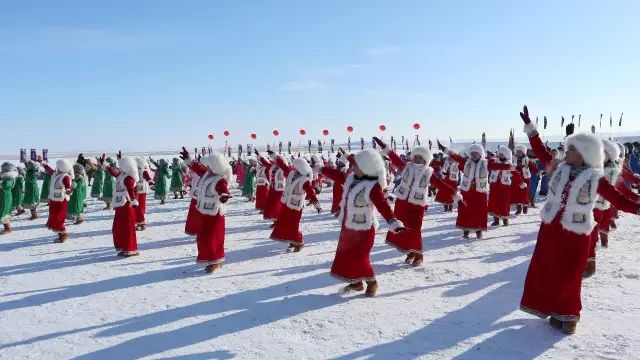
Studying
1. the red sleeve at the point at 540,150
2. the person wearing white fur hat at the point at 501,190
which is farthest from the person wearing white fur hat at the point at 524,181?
the red sleeve at the point at 540,150

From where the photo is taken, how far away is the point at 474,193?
407 inches

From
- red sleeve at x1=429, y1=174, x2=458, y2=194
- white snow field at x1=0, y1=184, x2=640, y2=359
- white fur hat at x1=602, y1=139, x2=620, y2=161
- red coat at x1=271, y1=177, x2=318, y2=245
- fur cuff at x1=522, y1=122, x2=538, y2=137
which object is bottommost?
white snow field at x1=0, y1=184, x2=640, y2=359

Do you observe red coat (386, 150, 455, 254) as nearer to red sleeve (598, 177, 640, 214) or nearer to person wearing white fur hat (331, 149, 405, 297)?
→ person wearing white fur hat (331, 149, 405, 297)

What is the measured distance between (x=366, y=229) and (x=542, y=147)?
2.19m

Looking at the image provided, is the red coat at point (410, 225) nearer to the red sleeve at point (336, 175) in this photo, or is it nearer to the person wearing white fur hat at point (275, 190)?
the red sleeve at point (336, 175)

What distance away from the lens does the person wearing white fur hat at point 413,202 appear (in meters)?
7.94

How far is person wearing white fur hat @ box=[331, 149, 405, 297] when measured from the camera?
620 centimetres

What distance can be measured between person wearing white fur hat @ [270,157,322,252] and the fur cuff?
415 centimetres

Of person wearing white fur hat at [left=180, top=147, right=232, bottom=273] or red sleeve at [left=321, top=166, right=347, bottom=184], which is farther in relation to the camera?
person wearing white fur hat at [left=180, top=147, right=232, bottom=273]

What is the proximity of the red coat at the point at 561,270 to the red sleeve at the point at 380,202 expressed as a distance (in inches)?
67.8

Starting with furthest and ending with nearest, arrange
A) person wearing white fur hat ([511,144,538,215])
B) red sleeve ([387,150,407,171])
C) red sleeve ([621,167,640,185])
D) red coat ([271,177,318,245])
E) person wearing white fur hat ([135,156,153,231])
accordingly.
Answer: person wearing white fur hat ([511,144,538,215]), person wearing white fur hat ([135,156,153,231]), red coat ([271,177,318,245]), red sleeve ([621,167,640,185]), red sleeve ([387,150,407,171])

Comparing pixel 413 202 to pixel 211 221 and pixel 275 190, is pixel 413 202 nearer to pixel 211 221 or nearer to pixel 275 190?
pixel 211 221

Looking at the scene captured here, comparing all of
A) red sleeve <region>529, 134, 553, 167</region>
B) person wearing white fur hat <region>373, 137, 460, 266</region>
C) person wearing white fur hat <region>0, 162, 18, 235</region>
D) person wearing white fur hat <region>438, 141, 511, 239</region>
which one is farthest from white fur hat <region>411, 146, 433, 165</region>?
person wearing white fur hat <region>0, 162, 18, 235</region>

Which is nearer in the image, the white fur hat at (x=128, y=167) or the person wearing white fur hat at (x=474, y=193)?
the white fur hat at (x=128, y=167)
